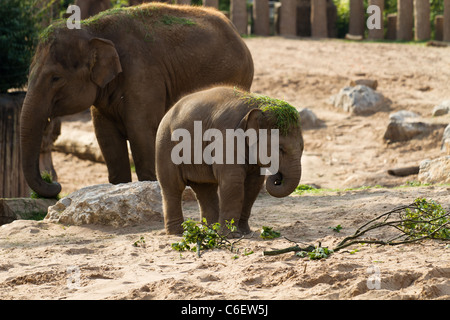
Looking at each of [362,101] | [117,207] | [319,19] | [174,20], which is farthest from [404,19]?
[117,207]

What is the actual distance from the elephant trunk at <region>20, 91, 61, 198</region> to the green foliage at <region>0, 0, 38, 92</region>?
2.97m

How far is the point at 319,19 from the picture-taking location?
22.7 m

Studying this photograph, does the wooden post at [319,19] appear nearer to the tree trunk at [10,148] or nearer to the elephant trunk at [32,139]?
the tree trunk at [10,148]

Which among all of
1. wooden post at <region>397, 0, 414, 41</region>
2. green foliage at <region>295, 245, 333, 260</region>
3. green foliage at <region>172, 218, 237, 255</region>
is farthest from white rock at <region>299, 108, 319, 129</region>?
green foliage at <region>295, 245, 333, 260</region>

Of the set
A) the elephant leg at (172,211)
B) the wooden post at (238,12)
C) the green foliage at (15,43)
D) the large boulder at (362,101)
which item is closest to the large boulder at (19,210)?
the elephant leg at (172,211)

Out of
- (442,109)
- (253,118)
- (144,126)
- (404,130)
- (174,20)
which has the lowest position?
(404,130)

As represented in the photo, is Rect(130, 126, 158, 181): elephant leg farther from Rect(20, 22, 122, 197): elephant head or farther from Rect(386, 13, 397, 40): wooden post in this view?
Rect(386, 13, 397, 40): wooden post

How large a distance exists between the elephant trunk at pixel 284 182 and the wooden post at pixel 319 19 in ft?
53.3

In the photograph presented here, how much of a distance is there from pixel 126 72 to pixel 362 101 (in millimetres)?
8262

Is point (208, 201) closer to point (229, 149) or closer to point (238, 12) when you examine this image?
point (229, 149)

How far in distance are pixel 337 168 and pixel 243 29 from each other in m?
9.15

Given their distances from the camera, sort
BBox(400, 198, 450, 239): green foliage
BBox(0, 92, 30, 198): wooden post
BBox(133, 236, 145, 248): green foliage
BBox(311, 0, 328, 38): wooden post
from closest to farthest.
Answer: BBox(400, 198, 450, 239): green foliage, BBox(133, 236, 145, 248): green foliage, BBox(0, 92, 30, 198): wooden post, BBox(311, 0, 328, 38): wooden post

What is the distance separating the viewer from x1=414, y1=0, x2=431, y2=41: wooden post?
2155 cm
